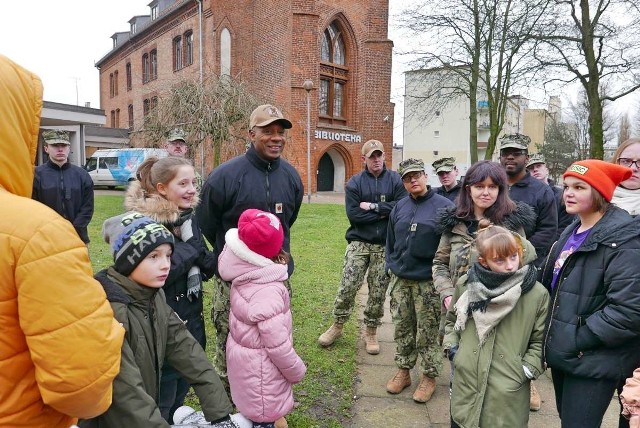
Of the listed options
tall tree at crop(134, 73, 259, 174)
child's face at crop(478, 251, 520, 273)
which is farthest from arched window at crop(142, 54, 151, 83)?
child's face at crop(478, 251, 520, 273)

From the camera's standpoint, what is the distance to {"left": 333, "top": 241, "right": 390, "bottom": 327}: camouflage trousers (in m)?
4.83

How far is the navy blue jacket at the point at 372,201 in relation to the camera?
15.9ft

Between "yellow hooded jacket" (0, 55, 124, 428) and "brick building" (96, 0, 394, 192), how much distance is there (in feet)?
73.6

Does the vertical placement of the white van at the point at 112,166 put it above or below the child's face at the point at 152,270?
above

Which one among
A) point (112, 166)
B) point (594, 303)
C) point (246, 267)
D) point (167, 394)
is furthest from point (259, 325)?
point (112, 166)

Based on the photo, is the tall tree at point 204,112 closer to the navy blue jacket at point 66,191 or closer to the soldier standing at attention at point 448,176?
the navy blue jacket at point 66,191

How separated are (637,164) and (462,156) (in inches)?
1879

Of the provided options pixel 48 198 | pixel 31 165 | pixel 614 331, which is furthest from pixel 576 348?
pixel 48 198

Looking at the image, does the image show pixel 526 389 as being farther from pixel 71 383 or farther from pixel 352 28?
pixel 352 28

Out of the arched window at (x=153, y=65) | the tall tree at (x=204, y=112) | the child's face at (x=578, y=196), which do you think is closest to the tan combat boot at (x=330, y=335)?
the child's face at (x=578, y=196)

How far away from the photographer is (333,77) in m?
26.9

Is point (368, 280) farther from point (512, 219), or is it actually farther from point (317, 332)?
point (512, 219)

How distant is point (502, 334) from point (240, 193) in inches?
77.4

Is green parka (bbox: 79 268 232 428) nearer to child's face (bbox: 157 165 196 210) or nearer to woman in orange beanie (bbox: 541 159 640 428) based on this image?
child's face (bbox: 157 165 196 210)
